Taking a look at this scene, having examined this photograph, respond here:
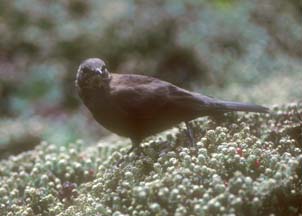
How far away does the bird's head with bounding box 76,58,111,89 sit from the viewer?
4141 millimetres

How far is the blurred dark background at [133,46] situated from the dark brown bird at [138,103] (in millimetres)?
3388

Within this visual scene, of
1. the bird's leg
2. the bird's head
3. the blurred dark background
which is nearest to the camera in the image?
the bird's leg

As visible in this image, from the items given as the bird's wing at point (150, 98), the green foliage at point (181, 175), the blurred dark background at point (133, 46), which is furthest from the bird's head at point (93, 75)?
the blurred dark background at point (133, 46)

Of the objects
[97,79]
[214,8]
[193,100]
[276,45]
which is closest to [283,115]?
[193,100]

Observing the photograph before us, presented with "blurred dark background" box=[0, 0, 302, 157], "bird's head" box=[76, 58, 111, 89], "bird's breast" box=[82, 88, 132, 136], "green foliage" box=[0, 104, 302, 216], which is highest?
"blurred dark background" box=[0, 0, 302, 157]

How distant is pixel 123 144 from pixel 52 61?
14.0 ft

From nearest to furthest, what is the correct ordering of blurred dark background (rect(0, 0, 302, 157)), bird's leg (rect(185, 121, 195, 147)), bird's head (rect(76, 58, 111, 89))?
bird's leg (rect(185, 121, 195, 147)) < bird's head (rect(76, 58, 111, 89)) < blurred dark background (rect(0, 0, 302, 157))

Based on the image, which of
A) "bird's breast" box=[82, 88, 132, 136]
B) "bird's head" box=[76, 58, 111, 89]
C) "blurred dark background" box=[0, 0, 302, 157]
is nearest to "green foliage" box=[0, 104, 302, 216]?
"bird's breast" box=[82, 88, 132, 136]

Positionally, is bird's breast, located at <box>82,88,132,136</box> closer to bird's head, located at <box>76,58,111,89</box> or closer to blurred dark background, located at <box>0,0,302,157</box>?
bird's head, located at <box>76,58,111,89</box>

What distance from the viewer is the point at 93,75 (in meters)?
4.14

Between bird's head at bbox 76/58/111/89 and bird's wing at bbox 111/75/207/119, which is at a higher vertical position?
bird's head at bbox 76/58/111/89

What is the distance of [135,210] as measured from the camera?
3186 mm

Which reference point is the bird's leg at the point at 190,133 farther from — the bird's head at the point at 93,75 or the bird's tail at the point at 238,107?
the bird's head at the point at 93,75

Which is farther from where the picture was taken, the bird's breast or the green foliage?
the bird's breast
